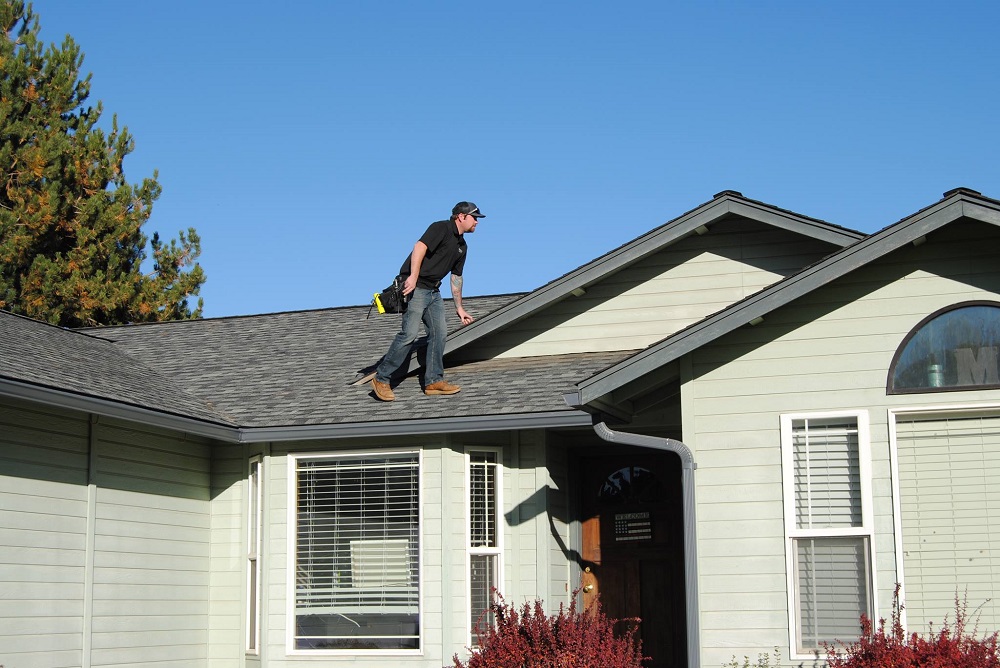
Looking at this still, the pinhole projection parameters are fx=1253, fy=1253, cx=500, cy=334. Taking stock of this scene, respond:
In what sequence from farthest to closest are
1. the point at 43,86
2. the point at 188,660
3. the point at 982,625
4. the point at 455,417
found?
the point at 43,86, the point at 188,660, the point at 455,417, the point at 982,625

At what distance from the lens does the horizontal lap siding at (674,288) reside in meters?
12.3

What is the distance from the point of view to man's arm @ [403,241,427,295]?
12.0 meters

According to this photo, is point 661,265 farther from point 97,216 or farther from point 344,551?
point 97,216

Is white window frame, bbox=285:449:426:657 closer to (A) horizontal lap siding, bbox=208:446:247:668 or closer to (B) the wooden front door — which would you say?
(A) horizontal lap siding, bbox=208:446:247:668

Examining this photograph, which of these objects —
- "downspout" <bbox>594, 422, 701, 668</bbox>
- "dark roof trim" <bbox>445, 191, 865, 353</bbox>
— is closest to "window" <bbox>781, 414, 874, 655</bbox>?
"downspout" <bbox>594, 422, 701, 668</bbox>

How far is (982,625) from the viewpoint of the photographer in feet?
29.7

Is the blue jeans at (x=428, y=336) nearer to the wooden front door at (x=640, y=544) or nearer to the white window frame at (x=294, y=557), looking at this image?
the white window frame at (x=294, y=557)

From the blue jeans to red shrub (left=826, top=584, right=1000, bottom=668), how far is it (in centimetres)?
501

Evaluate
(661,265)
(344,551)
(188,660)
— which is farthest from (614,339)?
(188,660)

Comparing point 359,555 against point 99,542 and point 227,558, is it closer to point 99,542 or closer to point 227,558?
point 227,558

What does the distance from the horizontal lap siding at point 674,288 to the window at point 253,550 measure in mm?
3129

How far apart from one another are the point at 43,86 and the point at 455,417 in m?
18.3

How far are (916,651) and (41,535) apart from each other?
699 centimetres

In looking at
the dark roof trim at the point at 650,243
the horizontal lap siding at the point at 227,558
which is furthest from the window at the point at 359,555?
the dark roof trim at the point at 650,243
